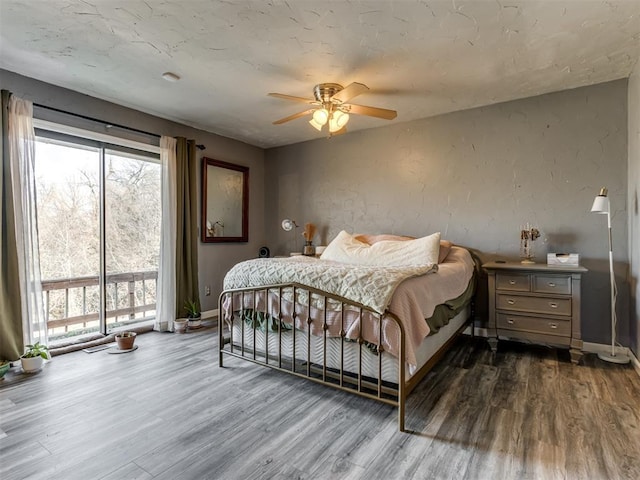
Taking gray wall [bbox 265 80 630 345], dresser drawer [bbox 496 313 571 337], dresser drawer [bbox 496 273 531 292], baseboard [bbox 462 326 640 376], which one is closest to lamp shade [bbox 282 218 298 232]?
gray wall [bbox 265 80 630 345]

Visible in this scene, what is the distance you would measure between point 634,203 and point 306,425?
326cm

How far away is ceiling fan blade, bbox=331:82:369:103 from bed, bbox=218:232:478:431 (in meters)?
1.42

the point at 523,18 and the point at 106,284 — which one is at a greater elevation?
the point at 523,18

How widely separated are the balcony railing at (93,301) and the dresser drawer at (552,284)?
13.8 feet

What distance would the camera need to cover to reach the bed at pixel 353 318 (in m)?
2.00

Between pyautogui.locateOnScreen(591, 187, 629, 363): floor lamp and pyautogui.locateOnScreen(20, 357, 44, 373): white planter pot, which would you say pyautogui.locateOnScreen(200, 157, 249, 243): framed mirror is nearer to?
pyautogui.locateOnScreen(20, 357, 44, 373): white planter pot

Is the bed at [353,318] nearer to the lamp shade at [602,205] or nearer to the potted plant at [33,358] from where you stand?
the lamp shade at [602,205]

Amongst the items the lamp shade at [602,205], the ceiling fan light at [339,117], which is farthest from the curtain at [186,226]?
the lamp shade at [602,205]

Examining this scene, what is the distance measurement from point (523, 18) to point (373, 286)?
6.62 ft

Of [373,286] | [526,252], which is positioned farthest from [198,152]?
[526,252]

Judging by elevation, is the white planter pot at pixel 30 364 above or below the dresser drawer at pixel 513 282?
below

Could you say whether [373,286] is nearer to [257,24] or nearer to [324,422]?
[324,422]

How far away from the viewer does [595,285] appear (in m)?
3.14

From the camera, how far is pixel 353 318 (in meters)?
2.17
